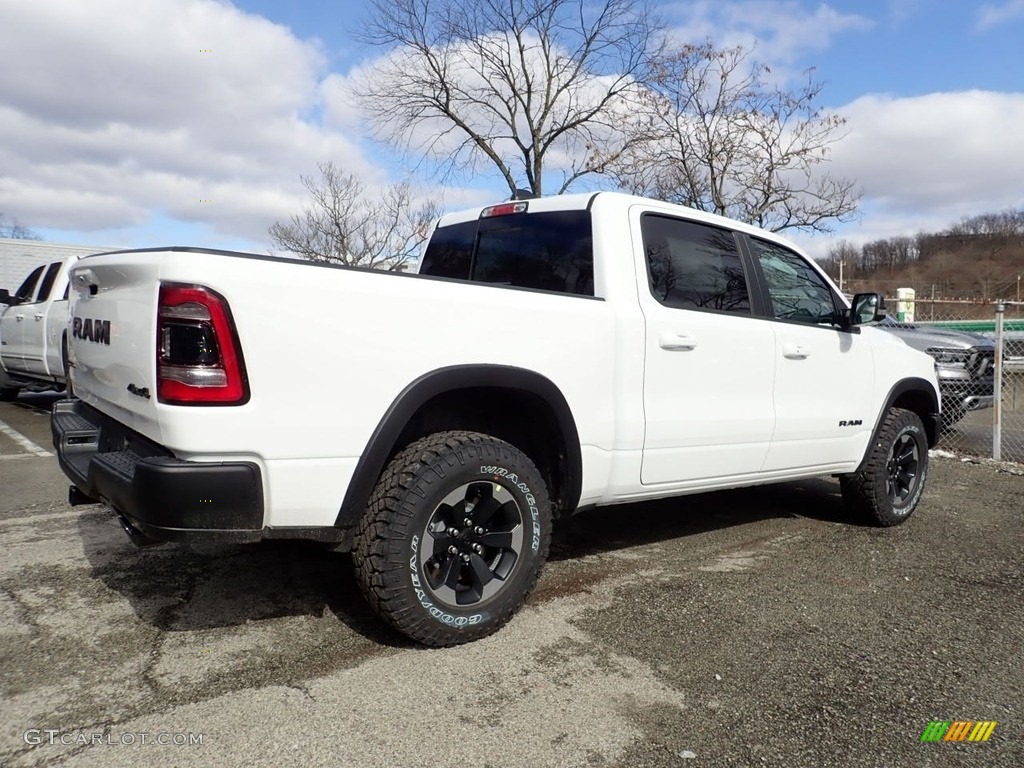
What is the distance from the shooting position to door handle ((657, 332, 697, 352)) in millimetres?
3494

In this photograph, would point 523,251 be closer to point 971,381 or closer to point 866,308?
point 866,308

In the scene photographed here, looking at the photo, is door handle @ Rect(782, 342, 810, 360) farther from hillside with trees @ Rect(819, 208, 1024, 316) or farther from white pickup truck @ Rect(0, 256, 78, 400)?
hillside with trees @ Rect(819, 208, 1024, 316)

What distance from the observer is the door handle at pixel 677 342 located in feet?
11.5

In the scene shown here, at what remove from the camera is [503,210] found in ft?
13.4

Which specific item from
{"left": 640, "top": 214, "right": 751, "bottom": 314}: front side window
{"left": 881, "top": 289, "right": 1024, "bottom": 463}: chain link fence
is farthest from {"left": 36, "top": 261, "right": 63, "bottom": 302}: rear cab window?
{"left": 881, "top": 289, "right": 1024, "bottom": 463}: chain link fence

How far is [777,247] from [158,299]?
349 cm

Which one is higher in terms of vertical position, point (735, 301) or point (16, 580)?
point (735, 301)

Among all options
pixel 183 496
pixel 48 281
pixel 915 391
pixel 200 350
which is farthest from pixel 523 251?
pixel 48 281

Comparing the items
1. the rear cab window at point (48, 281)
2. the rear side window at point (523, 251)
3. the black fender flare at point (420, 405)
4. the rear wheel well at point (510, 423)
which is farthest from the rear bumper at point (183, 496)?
the rear cab window at point (48, 281)

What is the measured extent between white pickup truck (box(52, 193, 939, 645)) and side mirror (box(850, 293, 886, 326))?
0.02m

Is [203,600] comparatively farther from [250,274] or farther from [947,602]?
[947,602]

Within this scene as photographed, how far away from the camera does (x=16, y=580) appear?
3492mm

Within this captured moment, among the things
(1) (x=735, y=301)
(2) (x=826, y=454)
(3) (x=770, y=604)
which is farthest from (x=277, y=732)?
(2) (x=826, y=454)

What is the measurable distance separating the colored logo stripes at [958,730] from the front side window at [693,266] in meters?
2.00
